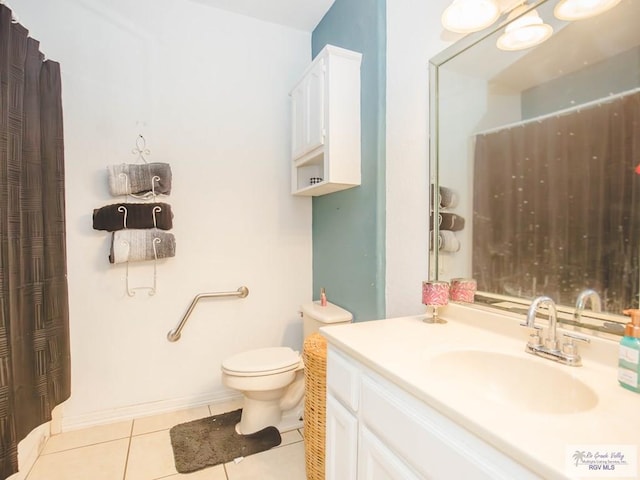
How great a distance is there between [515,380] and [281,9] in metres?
2.40

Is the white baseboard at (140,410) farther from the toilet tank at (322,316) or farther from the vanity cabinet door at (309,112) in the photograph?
the vanity cabinet door at (309,112)

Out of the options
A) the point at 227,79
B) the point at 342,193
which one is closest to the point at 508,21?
the point at 342,193

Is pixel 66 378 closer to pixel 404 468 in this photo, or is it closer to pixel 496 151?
pixel 404 468

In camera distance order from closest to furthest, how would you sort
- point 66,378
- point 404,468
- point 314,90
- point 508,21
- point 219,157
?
1. point 404,468
2. point 508,21
3. point 66,378
4. point 314,90
5. point 219,157

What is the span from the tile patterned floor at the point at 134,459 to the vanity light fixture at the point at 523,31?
1989 mm

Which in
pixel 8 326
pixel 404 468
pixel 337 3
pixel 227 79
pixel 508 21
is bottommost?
pixel 404 468

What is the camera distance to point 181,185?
2.13 metres

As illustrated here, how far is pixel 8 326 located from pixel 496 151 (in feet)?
6.21

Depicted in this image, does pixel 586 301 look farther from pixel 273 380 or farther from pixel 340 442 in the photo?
pixel 273 380

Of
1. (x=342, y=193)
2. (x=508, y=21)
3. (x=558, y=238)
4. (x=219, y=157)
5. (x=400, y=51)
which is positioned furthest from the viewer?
(x=219, y=157)

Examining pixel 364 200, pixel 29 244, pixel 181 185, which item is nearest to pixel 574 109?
pixel 364 200

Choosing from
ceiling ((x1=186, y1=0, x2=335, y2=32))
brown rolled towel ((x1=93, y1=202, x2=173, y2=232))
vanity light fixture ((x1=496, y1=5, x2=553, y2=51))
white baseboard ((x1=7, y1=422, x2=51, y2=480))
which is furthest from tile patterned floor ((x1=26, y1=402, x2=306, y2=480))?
ceiling ((x1=186, y1=0, x2=335, y2=32))

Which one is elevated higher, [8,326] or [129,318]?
[8,326]

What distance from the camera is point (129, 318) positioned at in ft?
6.67
